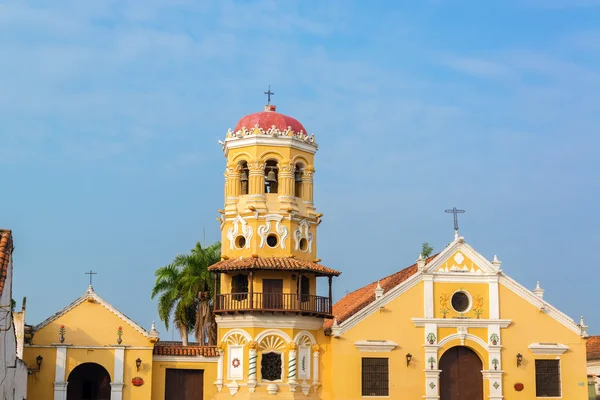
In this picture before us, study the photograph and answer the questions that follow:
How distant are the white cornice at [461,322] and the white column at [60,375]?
52.0 ft

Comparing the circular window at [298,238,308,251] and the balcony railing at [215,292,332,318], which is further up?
the circular window at [298,238,308,251]

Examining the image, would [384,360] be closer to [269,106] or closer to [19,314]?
[269,106]

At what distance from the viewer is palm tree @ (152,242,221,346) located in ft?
173

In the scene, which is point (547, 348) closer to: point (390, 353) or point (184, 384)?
point (390, 353)

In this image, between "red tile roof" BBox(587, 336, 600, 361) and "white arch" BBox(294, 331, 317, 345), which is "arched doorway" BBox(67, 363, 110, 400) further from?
"red tile roof" BBox(587, 336, 600, 361)

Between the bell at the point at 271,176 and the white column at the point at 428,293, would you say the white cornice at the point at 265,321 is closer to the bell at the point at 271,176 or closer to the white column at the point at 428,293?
the white column at the point at 428,293

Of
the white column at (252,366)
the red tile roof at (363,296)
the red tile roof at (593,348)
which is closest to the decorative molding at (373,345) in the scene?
the red tile roof at (363,296)

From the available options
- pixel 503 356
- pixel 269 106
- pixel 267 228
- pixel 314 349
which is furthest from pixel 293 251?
pixel 503 356

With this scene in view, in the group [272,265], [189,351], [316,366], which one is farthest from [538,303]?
[189,351]

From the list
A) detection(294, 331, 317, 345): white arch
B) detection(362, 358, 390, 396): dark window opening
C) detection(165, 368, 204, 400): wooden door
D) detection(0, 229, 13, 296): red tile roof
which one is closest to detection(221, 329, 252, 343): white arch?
detection(294, 331, 317, 345): white arch

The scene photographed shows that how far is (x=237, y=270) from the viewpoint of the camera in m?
43.2

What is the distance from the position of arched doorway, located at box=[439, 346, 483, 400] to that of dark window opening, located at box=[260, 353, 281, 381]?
25.7 ft

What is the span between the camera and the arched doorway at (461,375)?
4500 centimetres

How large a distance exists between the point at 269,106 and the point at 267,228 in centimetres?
647
